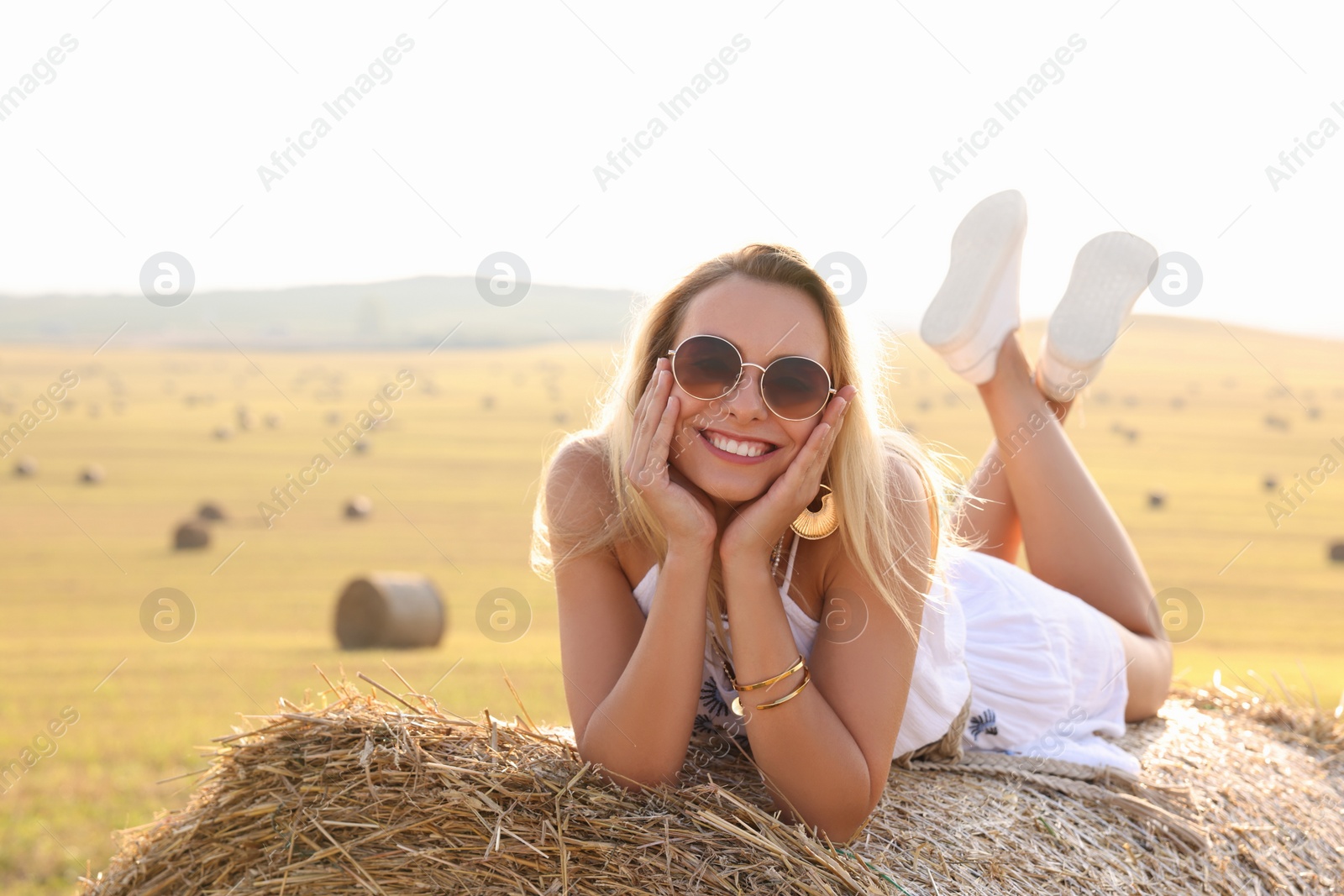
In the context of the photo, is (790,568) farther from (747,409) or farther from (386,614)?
(386,614)

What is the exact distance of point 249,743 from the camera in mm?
3059

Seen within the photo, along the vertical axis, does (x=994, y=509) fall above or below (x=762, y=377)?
above

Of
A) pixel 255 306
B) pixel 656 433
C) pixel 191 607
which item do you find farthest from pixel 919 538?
pixel 255 306

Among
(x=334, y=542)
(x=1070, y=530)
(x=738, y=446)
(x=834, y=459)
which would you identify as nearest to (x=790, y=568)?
(x=834, y=459)

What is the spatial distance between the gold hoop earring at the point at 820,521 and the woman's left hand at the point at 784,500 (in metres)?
0.21

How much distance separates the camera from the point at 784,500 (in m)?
2.78

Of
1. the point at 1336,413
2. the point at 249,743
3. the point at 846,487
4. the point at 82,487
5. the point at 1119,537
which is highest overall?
the point at 1336,413

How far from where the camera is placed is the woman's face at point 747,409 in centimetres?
280

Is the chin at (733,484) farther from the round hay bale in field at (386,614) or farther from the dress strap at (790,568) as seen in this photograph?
the round hay bale in field at (386,614)

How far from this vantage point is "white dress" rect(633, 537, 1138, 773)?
328 cm

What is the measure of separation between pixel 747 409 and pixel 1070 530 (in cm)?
251

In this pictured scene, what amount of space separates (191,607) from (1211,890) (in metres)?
14.4

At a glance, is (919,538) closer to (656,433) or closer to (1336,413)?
(656,433)

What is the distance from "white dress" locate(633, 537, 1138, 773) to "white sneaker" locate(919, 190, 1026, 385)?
103 centimetres
